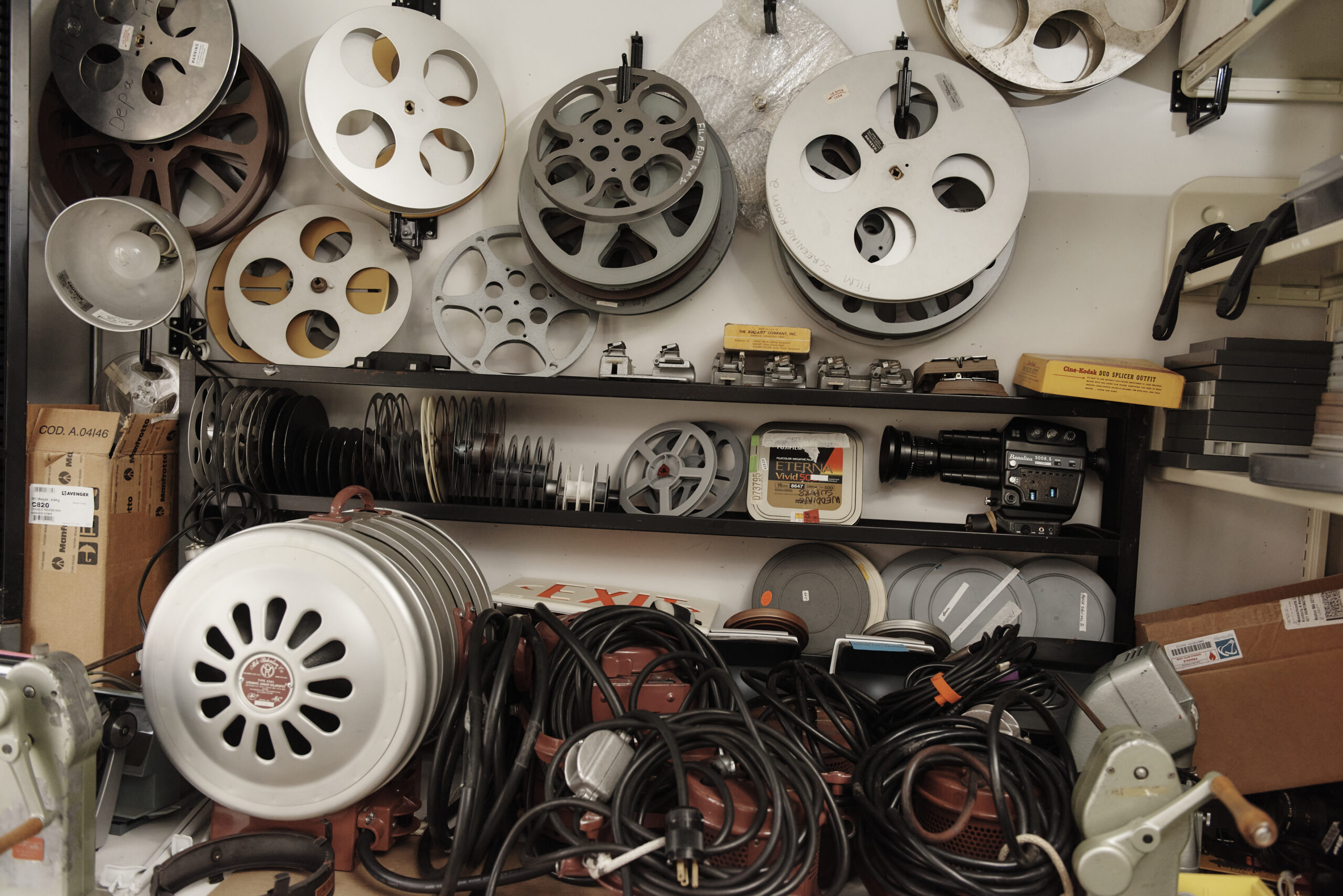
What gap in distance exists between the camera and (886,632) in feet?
5.67

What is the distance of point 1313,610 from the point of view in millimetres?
1494

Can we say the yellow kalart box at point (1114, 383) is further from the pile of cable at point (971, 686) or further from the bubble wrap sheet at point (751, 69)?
the bubble wrap sheet at point (751, 69)

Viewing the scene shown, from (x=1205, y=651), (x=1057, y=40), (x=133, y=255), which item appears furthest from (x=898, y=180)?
(x=133, y=255)

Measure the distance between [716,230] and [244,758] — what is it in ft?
5.18

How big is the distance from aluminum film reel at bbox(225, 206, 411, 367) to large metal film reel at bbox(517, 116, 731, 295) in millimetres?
454

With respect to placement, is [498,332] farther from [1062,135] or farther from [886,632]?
[1062,135]

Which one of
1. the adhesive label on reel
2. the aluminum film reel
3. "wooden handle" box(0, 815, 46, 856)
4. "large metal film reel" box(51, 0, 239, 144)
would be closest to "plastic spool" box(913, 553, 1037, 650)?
the adhesive label on reel

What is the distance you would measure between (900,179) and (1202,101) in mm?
897

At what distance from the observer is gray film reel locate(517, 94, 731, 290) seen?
1787 mm

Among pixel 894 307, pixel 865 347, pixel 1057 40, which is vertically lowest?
pixel 865 347

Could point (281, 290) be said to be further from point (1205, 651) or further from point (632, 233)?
point (1205, 651)

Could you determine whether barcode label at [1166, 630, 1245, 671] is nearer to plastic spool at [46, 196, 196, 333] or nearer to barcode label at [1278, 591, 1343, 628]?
barcode label at [1278, 591, 1343, 628]

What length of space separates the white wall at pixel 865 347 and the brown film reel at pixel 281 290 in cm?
11

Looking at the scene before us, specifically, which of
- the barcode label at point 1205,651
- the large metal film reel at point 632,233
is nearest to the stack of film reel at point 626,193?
the large metal film reel at point 632,233
